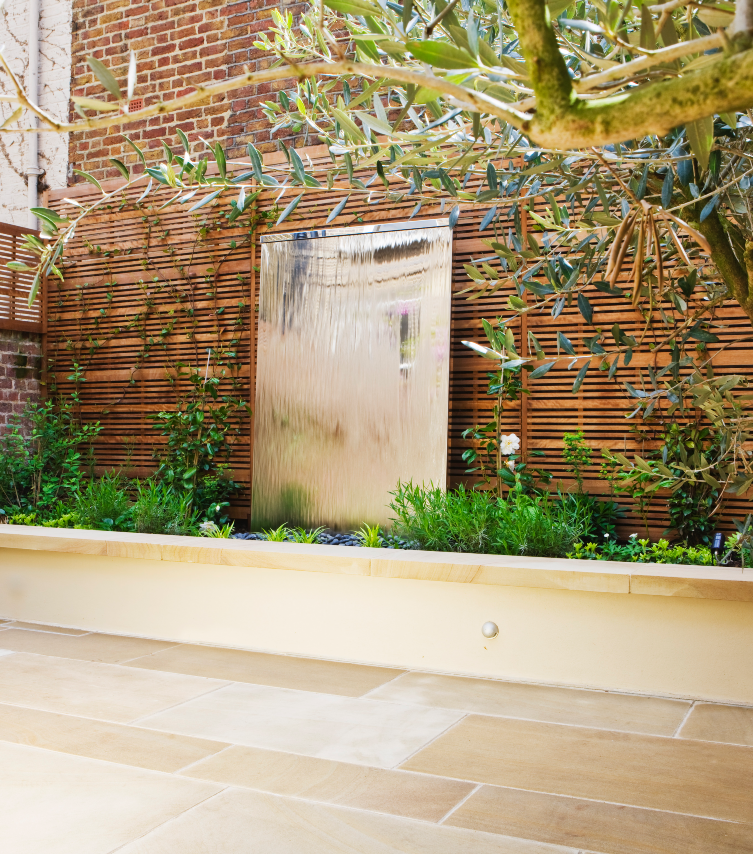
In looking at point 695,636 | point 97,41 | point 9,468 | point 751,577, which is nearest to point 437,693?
point 695,636

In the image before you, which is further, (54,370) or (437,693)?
(54,370)

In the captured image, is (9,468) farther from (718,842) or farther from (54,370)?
(718,842)

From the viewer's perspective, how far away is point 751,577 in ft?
9.84

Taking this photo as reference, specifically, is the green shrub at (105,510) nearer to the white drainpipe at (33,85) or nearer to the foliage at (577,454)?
the foliage at (577,454)

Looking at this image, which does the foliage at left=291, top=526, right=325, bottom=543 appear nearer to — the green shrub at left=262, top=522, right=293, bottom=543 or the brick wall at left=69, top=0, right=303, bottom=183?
the green shrub at left=262, top=522, right=293, bottom=543

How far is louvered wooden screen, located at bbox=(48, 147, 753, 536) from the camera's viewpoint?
4.85m

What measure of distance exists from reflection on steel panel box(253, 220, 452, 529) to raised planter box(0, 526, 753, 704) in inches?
55.1

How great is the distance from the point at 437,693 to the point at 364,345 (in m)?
2.77

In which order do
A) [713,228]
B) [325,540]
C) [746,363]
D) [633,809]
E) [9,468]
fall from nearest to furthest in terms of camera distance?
[713,228], [633,809], [746,363], [325,540], [9,468]

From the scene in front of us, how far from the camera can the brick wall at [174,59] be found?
6.22m

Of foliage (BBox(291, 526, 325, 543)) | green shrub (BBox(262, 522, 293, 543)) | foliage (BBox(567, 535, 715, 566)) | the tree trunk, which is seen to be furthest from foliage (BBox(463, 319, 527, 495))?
the tree trunk

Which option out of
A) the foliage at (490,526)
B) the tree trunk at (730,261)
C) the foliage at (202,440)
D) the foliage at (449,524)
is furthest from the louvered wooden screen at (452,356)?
the tree trunk at (730,261)

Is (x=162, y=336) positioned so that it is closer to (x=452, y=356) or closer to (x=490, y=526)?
(x=452, y=356)

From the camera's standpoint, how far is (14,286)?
6.62m
